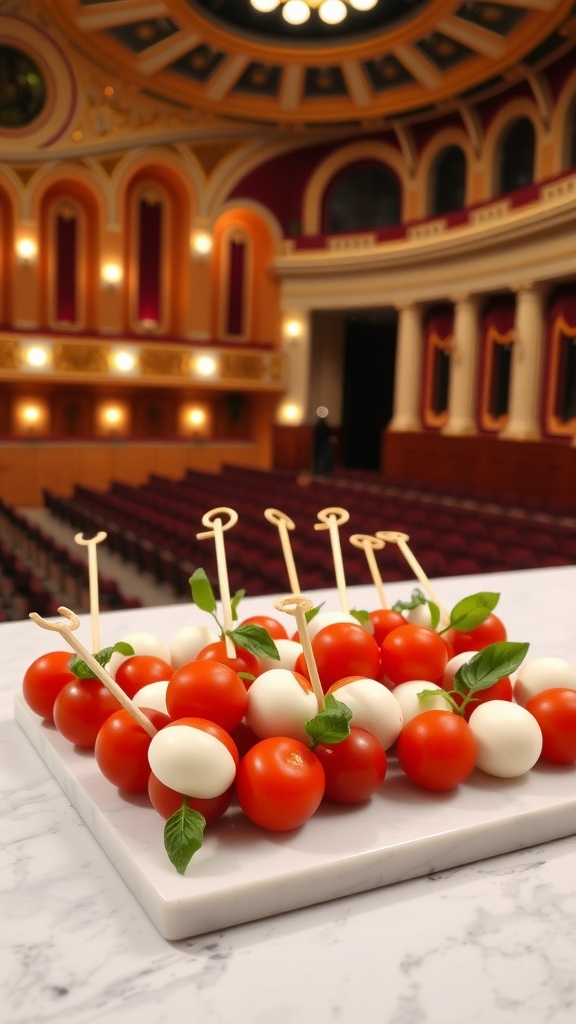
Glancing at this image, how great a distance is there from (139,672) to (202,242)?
1703 centimetres

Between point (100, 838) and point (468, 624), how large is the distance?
57 centimetres

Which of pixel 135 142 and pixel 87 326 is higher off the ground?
pixel 135 142

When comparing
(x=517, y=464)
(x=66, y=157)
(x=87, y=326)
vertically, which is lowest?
(x=517, y=464)

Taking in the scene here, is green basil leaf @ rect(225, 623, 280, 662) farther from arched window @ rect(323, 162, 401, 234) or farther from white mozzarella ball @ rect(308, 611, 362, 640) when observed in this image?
arched window @ rect(323, 162, 401, 234)

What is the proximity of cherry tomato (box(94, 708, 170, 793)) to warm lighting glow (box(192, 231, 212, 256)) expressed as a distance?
17150 millimetres

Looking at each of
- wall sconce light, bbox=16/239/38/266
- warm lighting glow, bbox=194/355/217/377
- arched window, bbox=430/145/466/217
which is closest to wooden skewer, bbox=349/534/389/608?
warm lighting glow, bbox=194/355/217/377

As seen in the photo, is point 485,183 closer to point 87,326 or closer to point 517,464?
point 517,464

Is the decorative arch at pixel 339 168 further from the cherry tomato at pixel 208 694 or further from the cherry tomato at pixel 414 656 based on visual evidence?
the cherry tomato at pixel 208 694

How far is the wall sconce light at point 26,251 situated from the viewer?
15578 mm

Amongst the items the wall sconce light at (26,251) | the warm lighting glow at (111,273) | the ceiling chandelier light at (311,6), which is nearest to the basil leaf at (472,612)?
the ceiling chandelier light at (311,6)

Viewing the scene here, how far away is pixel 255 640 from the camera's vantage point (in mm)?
959

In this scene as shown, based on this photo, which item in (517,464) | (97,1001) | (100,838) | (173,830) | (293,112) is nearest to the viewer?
(97,1001)

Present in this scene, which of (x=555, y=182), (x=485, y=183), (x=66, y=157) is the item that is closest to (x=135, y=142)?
(x=66, y=157)

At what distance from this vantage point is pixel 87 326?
16625 mm
